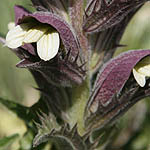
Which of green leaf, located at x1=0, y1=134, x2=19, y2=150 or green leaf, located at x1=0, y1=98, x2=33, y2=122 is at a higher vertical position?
green leaf, located at x1=0, y1=98, x2=33, y2=122

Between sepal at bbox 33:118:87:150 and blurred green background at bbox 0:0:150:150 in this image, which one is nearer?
sepal at bbox 33:118:87:150

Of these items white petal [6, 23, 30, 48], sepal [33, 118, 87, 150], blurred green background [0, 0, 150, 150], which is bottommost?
blurred green background [0, 0, 150, 150]

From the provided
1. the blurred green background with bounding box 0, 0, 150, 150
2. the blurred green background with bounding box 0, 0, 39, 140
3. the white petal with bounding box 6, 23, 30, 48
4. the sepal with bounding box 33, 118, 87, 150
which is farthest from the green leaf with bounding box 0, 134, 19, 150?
the blurred green background with bounding box 0, 0, 39, 140

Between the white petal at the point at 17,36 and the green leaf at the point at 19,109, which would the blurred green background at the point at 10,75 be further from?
the white petal at the point at 17,36

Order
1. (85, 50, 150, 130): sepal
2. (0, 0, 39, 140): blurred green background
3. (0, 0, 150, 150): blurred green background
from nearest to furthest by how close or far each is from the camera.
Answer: (85, 50, 150, 130): sepal
(0, 0, 150, 150): blurred green background
(0, 0, 39, 140): blurred green background

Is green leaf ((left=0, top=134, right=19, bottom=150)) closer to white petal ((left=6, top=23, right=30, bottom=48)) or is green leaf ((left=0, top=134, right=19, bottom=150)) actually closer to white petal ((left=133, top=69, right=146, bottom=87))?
white petal ((left=6, top=23, right=30, bottom=48))

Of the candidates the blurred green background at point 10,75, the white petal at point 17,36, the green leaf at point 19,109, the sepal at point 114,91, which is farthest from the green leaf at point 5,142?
the blurred green background at point 10,75
